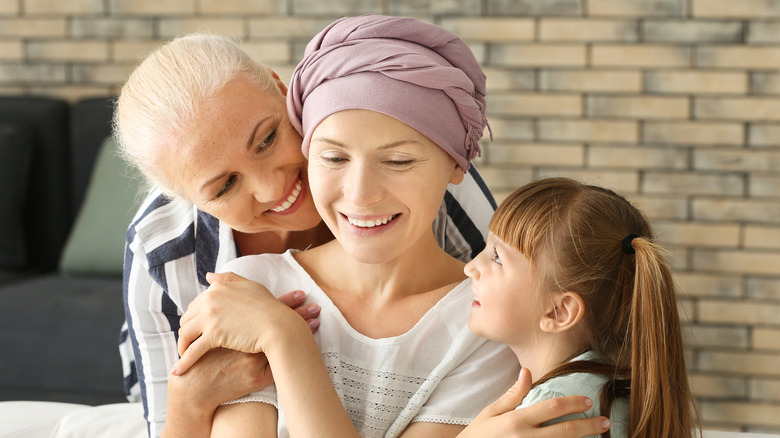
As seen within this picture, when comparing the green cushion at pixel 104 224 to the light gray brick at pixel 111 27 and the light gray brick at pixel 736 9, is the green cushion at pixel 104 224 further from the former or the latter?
the light gray brick at pixel 736 9

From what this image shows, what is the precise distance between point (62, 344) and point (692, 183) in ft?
8.22

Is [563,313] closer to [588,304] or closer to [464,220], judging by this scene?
[588,304]

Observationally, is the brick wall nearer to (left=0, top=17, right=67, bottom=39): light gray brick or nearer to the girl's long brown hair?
A: (left=0, top=17, right=67, bottom=39): light gray brick

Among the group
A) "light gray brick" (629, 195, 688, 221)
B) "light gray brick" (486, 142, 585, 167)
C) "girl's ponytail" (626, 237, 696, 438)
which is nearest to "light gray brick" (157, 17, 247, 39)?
Result: "light gray brick" (486, 142, 585, 167)

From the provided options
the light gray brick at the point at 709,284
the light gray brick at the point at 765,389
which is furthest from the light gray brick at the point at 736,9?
the light gray brick at the point at 765,389

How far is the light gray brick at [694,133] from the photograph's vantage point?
3.35 m

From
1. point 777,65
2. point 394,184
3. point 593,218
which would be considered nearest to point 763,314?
point 777,65

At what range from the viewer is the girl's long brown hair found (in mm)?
1342

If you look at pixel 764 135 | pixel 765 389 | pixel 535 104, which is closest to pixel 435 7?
pixel 535 104

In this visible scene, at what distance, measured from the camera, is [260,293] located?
143 cm

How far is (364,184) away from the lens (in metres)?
1.33

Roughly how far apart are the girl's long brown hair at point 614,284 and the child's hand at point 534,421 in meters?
0.07

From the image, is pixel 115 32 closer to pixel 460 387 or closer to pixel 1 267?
pixel 1 267

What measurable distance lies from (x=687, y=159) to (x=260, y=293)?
2.46m
